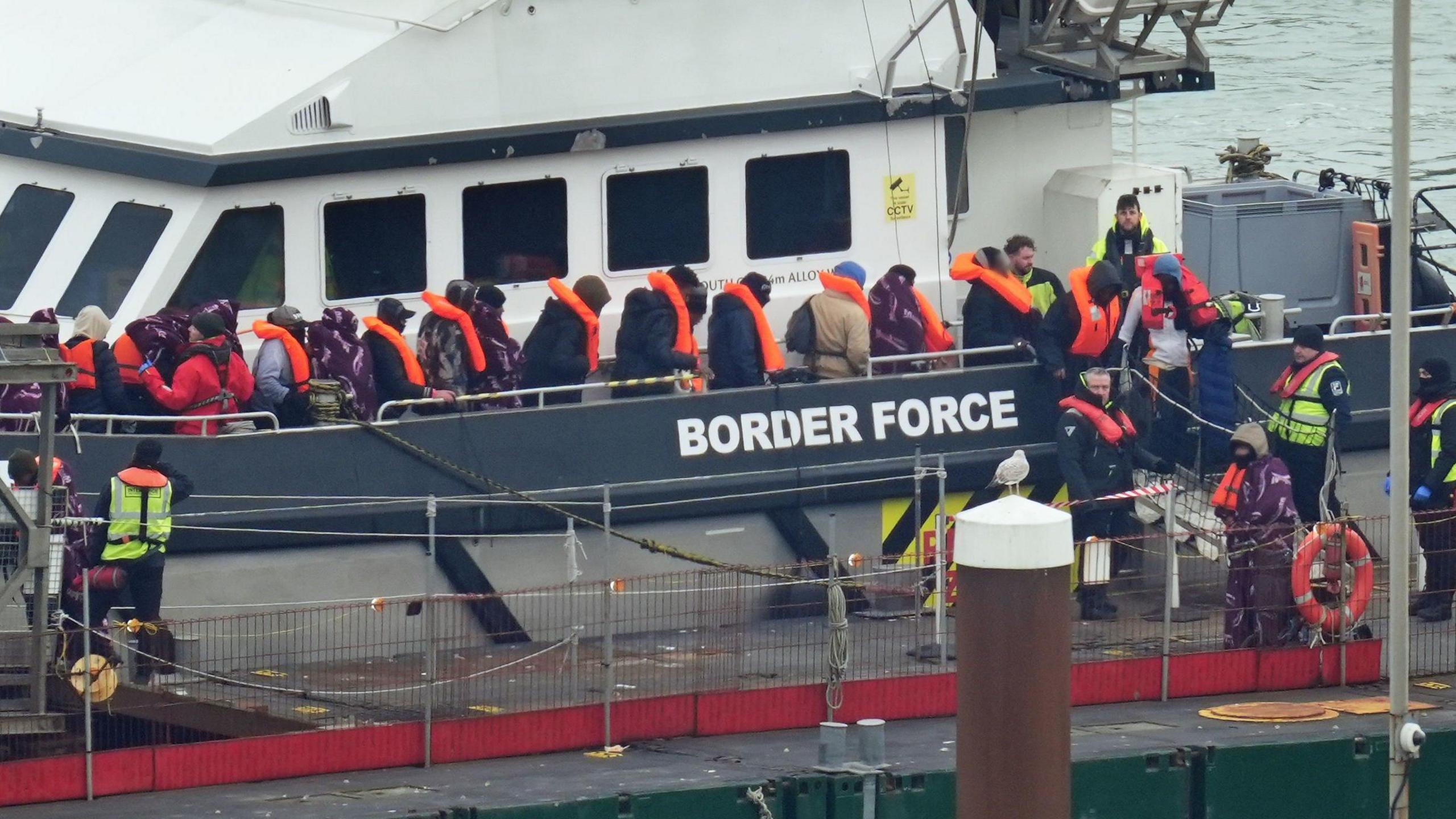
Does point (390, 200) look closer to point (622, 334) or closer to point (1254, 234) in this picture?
point (622, 334)

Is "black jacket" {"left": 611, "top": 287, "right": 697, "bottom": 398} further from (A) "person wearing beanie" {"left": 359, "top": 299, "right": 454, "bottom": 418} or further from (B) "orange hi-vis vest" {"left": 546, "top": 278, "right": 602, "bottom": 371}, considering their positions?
(A) "person wearing beanie" {"left": 359, "top": 299, "right": 454, "bottom": 418}

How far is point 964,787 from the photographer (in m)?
6.66

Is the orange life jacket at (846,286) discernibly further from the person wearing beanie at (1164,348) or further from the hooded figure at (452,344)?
the hooded figure at (452,344)

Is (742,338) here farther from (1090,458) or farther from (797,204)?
(1090,458)

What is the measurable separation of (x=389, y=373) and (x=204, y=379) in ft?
2.95

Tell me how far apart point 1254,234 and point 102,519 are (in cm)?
747

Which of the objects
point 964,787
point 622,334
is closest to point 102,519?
point 622,334

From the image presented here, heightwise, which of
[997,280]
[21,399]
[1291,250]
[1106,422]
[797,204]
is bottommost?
[1106,422]

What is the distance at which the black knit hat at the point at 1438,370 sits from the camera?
1123 cm

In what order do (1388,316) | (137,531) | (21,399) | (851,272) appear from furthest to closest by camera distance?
(1388,316) → (851,272) → (21,399) → (137,531)

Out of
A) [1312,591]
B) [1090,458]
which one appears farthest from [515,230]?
[1312,591]

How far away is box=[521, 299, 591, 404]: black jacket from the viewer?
10922mm

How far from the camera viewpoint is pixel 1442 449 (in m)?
11.2

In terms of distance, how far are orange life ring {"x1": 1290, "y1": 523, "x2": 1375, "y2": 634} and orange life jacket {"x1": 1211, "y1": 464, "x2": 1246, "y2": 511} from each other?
560 mm
